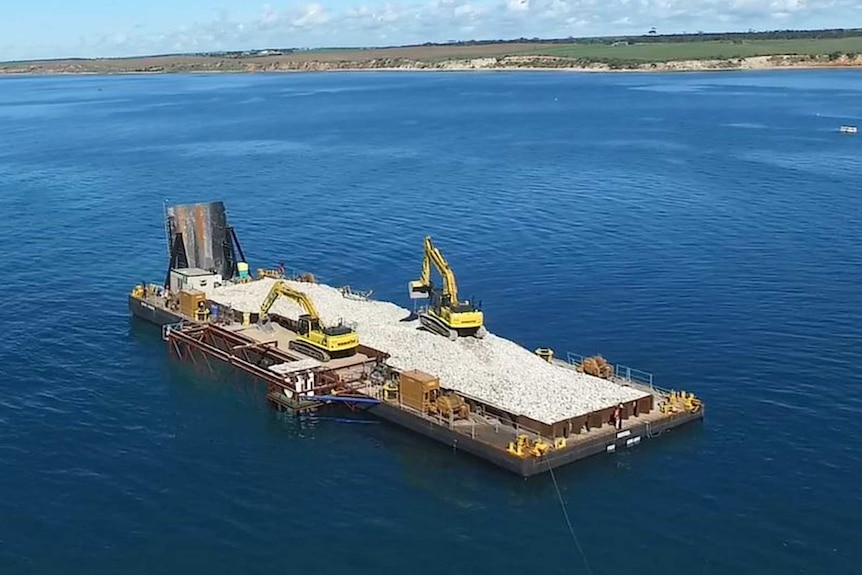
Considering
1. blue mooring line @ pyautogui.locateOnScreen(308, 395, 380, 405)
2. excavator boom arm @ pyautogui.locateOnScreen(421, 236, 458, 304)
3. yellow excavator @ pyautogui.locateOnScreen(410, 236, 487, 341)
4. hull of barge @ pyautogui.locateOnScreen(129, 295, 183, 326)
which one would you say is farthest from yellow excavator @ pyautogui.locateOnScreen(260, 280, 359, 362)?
hull of barge @ pyautogui.locateOnScreen(129, 295, 183, 326)

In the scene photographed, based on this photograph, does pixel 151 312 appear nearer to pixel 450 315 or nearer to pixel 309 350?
pixel 309 350

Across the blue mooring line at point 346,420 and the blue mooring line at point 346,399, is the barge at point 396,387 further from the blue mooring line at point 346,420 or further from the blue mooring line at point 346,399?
the blue mooring line at point 346,420

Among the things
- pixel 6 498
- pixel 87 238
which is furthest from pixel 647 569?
pixel 87 238

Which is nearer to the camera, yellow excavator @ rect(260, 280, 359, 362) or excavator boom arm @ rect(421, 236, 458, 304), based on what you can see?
yellow excavator @ rect(260, 280, 359, 362)

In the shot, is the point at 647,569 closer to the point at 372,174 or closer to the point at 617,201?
the point at 617,201

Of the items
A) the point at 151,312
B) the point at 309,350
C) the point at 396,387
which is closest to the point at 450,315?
the point at 396,387

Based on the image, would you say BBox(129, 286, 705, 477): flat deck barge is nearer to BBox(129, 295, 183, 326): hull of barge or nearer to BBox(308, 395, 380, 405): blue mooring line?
BBox(308, 395, 380, 405): blue mooring line
